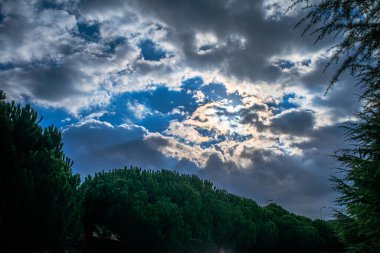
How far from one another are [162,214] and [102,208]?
435cm

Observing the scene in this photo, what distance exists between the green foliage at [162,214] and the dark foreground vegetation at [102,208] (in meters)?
0.07

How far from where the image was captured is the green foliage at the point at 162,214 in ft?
83.6

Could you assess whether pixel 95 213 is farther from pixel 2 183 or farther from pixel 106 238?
pixel 2 183

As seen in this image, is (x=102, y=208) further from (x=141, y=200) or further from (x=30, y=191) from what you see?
(x=30, y=191)

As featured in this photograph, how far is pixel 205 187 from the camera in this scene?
37.3 m

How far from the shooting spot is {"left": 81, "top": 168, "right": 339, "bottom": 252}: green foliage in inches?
1003

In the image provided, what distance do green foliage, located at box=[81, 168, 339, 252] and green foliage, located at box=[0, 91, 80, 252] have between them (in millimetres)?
2614

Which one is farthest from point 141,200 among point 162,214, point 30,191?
point 30,191

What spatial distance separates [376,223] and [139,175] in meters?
23.8

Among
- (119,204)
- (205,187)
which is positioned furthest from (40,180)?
(205,187)

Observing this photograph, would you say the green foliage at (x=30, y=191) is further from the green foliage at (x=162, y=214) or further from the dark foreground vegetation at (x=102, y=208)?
the green foliage at (x=162, y=214)

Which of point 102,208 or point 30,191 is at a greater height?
point 102,208

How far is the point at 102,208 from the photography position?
2648cm

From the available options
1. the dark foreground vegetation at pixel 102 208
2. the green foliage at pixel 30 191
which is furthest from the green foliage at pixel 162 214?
the green foliage at pixel 30 191
